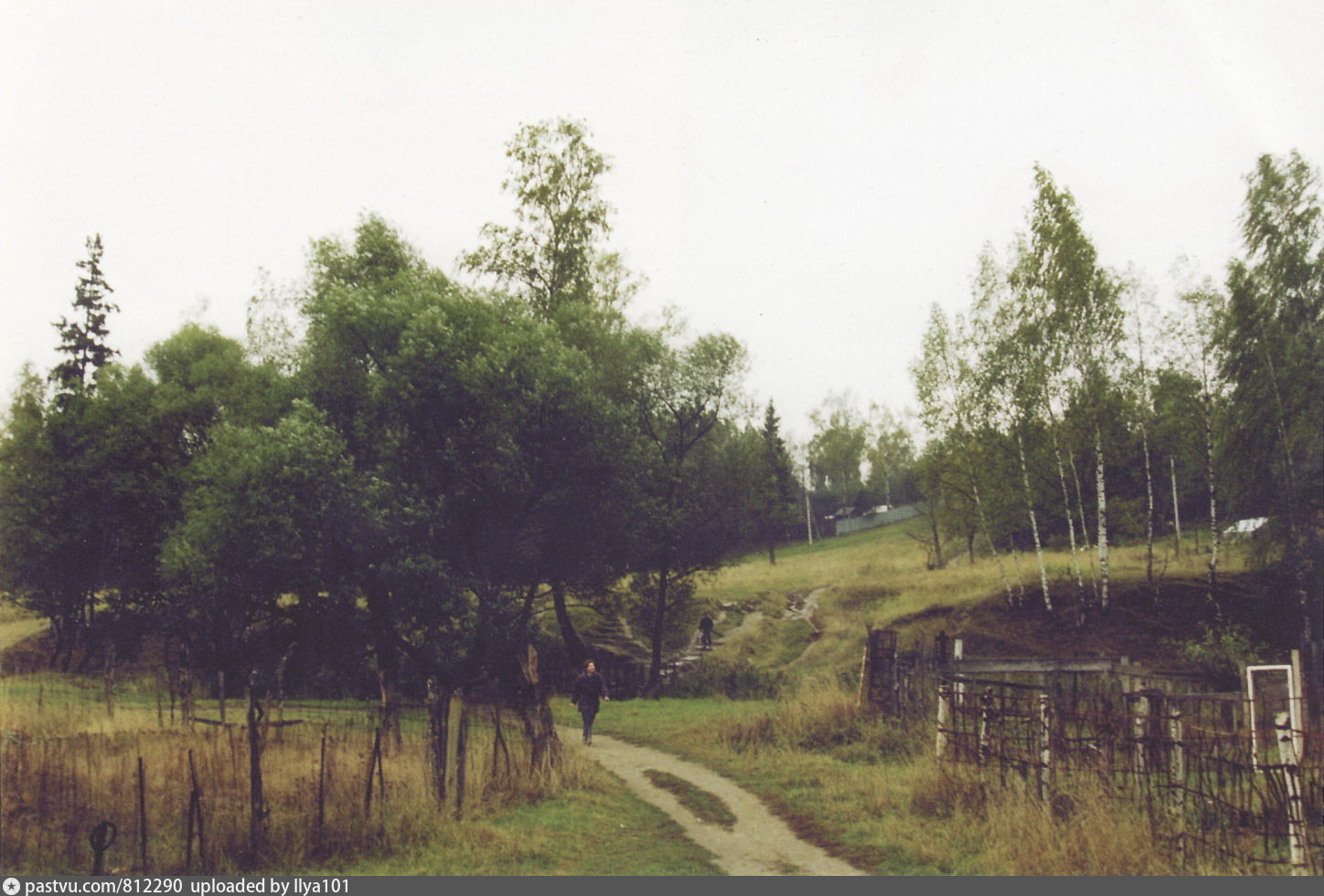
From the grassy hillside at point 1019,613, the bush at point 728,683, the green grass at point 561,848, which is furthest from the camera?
the bush at point 728,683

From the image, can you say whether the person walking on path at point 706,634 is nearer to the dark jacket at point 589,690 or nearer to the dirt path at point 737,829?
the dark jacket at point 589,690


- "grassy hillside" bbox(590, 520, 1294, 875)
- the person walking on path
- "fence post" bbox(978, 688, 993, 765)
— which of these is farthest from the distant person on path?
the person walking on path

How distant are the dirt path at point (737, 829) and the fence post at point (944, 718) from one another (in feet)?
9.48

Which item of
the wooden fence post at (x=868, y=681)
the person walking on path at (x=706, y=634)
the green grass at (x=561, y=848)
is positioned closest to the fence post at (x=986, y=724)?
the green grass at (x=561, y=848)

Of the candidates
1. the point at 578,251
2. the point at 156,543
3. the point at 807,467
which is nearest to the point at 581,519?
the point at 578,251

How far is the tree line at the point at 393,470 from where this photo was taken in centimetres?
2461

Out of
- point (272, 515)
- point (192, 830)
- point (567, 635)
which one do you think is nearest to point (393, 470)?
point (272, 515)

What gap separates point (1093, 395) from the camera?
101ft

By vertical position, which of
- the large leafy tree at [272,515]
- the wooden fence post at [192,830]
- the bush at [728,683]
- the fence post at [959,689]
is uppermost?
the large leafy tree at [272,515]

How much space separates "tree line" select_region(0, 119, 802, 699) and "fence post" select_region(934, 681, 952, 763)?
1067cm

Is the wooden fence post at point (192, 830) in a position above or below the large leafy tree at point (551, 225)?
below

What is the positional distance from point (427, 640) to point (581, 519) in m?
6.33

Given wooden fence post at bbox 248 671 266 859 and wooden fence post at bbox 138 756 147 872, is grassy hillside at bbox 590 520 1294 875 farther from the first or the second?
wooden fence post at bbox 138 756 147 872

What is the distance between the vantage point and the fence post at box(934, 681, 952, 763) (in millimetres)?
14477
